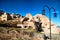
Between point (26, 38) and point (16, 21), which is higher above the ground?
point (16, 21)

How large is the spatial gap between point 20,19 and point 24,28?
4.29 feet

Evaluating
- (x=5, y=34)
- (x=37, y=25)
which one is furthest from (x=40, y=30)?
(x=5, y=34)

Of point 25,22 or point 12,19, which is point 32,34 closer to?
point 25,22

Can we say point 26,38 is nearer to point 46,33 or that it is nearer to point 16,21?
point 46,33

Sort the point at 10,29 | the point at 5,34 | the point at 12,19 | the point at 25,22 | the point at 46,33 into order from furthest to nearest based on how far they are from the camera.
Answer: the point at 12,19, the point at 25,22, the point at 46,33, the point at 10,29, the point at 5,34

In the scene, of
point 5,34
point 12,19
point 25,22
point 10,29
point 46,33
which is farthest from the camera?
point 12,19

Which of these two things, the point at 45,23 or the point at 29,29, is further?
the point at 45,23

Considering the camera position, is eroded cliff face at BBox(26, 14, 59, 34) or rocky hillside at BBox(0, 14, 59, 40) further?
eroded cliff face at BBox(26, 14, 59, 34)

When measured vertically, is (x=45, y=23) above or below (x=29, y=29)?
above

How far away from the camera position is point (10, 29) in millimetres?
9336

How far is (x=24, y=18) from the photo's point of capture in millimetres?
10820

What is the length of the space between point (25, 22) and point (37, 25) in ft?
2.91

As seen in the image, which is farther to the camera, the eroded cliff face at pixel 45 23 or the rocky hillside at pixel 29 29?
the eroded cliff face at pixel 45 23

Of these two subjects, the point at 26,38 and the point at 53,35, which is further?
the point at 53,35
